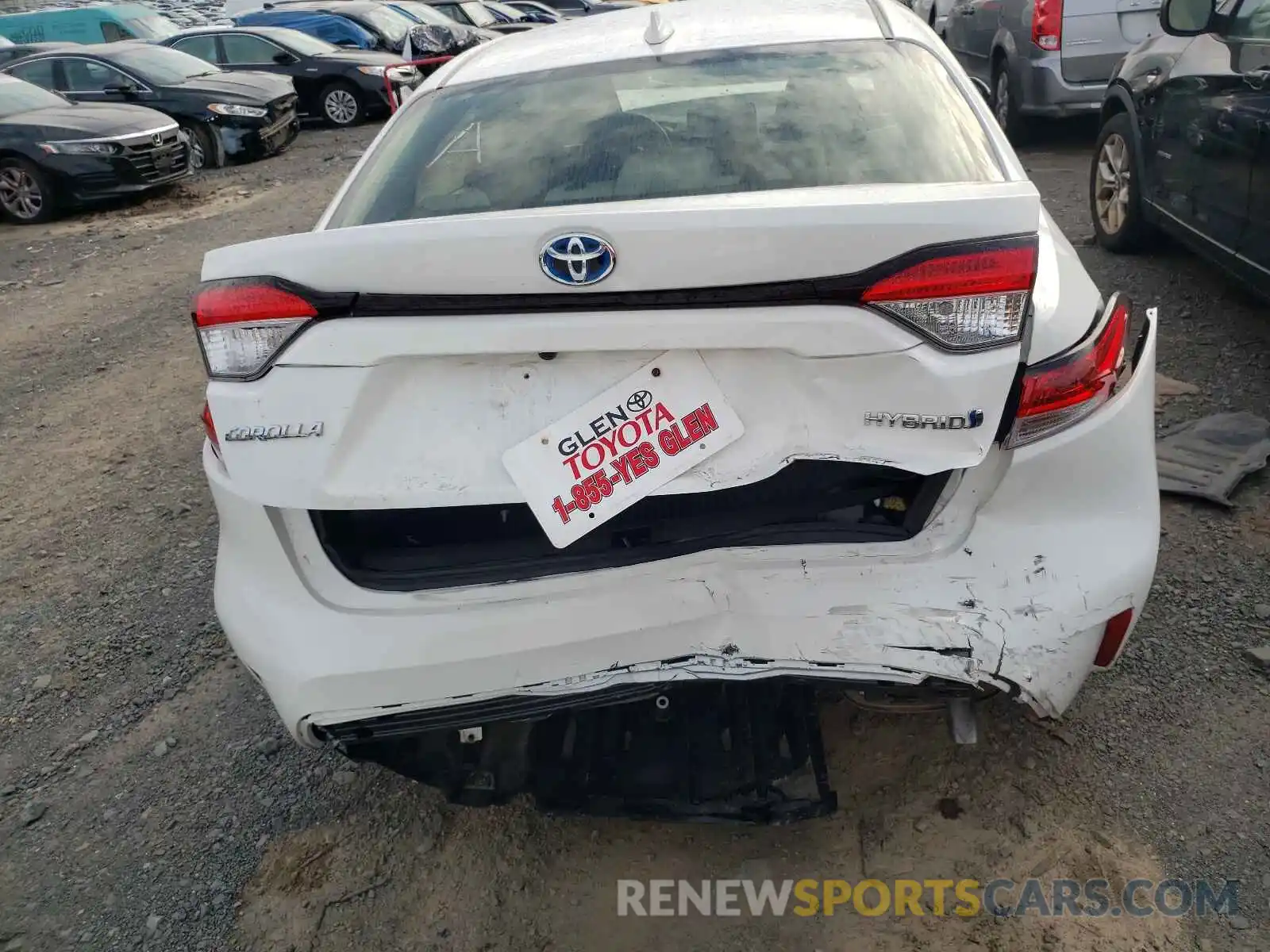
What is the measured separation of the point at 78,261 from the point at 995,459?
856cm

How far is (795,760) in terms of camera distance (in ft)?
6.85

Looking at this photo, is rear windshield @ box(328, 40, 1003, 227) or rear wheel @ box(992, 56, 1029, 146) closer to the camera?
rear windshield @ box(328, 40, 1003, 227)

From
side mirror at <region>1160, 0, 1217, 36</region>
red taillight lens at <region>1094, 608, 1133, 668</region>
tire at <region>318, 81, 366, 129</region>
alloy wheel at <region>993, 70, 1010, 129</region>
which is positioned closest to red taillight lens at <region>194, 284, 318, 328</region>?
red taillight lens at <region>1094, 608, 1133, 668</region>

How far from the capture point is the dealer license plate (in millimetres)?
1762

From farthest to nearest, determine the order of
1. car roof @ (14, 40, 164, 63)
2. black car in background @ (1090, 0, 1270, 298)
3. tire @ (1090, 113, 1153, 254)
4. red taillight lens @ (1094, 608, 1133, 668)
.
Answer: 1. car roof @ (14, 40, 164, 63)
2. tire @ (1090, 113, 1153, 254)
3. black car in background @ (1090, 0, 1270, 298)
4. red taillight lens @ (1094, 608, 1133, 668)

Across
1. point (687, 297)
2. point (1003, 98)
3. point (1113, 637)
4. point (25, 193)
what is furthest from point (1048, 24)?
point (25, 193)

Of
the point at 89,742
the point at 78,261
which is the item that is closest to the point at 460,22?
the point at 78,261

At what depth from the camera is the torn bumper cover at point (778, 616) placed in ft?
5.97

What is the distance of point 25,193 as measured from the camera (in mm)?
9672

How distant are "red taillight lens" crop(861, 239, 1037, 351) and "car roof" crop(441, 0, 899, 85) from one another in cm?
124

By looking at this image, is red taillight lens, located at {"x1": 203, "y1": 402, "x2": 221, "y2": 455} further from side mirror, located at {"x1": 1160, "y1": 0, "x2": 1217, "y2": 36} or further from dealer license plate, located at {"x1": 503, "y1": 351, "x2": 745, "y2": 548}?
side mirror, located at {"x1": 1160, "y1": 0, "x2": 1217, "y2": 36}

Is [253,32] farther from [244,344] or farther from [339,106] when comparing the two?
[244,344]

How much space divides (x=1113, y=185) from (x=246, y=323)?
17.1 feet

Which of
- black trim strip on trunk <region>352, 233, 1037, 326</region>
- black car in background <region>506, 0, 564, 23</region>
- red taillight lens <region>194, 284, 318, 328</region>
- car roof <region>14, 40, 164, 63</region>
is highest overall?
black trim strip on trunk <region>352, 233, 1037, 326</region>
